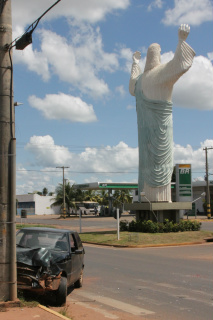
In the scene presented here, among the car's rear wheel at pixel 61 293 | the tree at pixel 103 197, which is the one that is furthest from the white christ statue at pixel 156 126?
the tree at pixel 103 197

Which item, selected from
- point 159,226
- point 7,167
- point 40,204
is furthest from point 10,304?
point 40,204

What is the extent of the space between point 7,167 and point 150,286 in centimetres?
485

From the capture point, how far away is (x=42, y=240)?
9.30 metres

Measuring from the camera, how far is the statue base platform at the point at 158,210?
26.0m

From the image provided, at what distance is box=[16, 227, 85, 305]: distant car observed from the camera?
25.8 feet

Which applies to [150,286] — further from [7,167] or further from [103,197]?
[103,197]

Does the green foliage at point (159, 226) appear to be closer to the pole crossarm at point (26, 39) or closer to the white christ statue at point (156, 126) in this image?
the white christ statue at point (156, 126)

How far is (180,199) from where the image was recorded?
121 ft

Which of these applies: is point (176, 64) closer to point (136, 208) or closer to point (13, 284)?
point (136, 208)

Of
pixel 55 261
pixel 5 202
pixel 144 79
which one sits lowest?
pixel 55 261

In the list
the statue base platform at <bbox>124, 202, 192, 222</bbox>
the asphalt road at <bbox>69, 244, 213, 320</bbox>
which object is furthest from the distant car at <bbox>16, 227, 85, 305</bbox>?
the statue base platform at <bbox>124, 202, 192, 222</bbox>

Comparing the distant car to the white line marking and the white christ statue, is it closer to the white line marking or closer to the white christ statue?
the white line marking

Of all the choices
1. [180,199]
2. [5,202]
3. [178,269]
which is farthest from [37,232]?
[180,199]

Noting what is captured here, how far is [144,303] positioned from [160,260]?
724 cm
